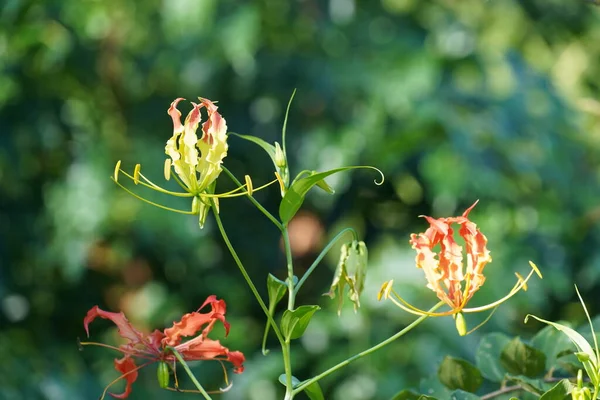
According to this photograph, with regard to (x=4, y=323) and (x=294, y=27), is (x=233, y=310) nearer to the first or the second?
(x=4, y=323)

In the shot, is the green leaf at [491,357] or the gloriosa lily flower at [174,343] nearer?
the gloriosa lily flower at [174,343]

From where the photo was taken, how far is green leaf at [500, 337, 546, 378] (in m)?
0.75

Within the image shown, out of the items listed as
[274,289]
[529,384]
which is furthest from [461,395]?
[274,289]

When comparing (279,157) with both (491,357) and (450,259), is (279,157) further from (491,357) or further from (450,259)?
(491,357)

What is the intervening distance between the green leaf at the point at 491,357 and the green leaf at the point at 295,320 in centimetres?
23

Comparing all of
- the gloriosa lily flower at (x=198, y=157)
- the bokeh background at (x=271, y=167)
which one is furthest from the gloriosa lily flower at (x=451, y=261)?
the bokeh background at (x=271, y=167)

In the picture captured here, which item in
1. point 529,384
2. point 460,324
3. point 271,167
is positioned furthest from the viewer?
point 271,167

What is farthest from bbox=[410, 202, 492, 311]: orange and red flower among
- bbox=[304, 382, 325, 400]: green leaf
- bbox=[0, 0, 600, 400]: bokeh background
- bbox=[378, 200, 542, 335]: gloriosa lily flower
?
bbox=[0, 0, 600, 400]: bokeh background

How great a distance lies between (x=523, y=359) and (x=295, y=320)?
0.25m

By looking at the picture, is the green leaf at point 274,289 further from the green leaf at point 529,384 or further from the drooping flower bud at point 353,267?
the green leaf at point 529,384

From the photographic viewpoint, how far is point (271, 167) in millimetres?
2627

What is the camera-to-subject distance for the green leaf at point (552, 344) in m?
0.76

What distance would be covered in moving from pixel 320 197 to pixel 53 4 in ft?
2.70

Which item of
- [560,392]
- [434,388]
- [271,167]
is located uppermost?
[560,392]
